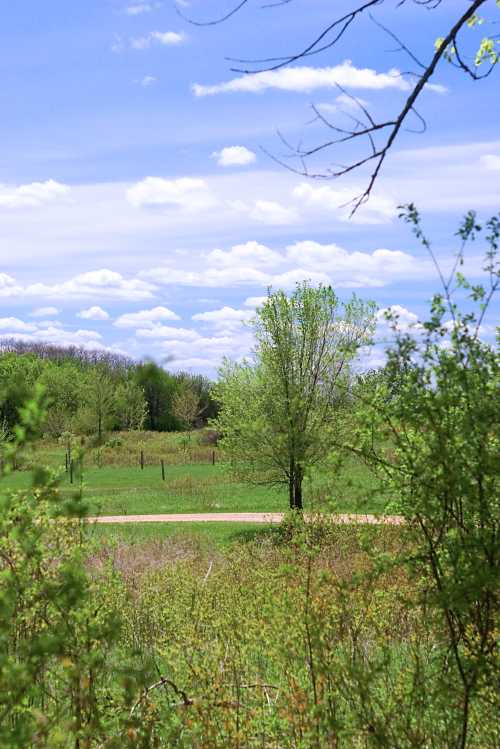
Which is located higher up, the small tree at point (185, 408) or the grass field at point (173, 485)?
the small tree at point (185, 408)

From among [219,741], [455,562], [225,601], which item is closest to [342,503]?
[455,562]

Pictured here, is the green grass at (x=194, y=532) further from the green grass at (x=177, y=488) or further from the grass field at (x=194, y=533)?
the green grass at (x=177, y=488)

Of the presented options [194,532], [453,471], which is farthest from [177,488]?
[453,471]

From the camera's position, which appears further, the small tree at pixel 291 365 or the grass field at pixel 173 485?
the grass field at pixel 173 485

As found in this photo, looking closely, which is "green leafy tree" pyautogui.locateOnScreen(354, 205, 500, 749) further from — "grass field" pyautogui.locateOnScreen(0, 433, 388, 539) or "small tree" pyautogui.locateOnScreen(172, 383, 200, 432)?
"small tree" pyautogui.locateOnScreen(172, 383, 200, 432)

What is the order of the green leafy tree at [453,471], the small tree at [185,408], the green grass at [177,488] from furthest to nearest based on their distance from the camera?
the small tree at [185,408], the green grass at [177,488], the green leafy tree at [453,471]

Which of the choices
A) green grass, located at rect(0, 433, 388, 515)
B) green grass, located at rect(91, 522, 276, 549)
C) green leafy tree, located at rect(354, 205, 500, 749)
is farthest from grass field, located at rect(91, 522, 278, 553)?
green leafy tree, located at rect(354, 205, 500, 749)

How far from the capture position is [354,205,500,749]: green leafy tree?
11.9 feet

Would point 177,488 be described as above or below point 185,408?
below

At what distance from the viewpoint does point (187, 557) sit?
1496 centimetres

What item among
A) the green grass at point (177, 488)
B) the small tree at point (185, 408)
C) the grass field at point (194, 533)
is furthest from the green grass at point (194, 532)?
the small tree at point (185, 408)

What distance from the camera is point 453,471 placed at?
3658 mm

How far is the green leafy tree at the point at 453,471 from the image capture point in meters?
3.63

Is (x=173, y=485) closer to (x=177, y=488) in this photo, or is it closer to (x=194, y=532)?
(x=177, y=488)
